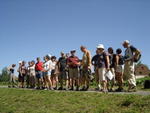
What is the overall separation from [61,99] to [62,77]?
14.1 feet

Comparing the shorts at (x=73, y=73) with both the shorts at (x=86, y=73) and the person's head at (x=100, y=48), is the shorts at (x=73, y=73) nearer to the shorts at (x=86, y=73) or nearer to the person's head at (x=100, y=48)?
the shorts at (x=86, y=73)

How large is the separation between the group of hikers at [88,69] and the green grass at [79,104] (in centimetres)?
188

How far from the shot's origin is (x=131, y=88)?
438 inches

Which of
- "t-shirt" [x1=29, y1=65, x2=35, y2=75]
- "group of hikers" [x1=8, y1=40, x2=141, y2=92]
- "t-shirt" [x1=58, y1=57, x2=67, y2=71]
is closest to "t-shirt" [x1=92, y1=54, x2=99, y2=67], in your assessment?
"group of hikers" [x1=8, y1=40, x2=141, y2=92]

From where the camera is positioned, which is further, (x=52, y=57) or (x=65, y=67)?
(x=52, y=57)

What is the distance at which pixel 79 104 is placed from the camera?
846 cm

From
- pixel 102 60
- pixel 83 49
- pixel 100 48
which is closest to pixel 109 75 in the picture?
pixel 102 60

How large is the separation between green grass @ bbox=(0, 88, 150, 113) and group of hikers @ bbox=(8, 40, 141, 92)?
1877 millimetres

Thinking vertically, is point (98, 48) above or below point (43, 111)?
above

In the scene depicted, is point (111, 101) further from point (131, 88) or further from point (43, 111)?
point (131, 88)

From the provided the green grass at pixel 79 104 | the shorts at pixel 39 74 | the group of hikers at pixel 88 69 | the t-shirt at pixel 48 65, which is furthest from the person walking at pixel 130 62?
the shorts at pixel 39 74

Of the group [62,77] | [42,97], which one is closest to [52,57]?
[62,77]

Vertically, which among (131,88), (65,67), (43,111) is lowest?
(43,111)

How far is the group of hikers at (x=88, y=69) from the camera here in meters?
10.9
